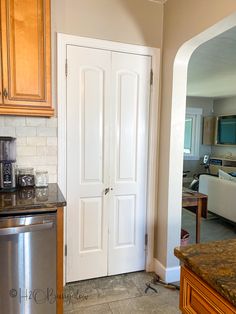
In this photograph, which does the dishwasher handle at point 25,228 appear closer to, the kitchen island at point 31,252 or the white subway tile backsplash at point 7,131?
the kitchen island at point 31,252

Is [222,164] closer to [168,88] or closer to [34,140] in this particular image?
[168,88]

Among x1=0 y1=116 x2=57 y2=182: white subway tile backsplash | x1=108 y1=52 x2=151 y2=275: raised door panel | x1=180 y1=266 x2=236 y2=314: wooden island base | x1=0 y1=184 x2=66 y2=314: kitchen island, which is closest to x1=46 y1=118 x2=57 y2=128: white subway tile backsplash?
x1=0 y1=116 x2=57 y2=182: white subway tile backsplash

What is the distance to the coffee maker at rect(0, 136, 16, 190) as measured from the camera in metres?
1.92

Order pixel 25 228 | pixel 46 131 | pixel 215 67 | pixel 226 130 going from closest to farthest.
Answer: pixel 25 228, pixel 46 131, pixel 215 67, pixel 226 130

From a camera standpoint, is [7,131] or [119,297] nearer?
[7,131]

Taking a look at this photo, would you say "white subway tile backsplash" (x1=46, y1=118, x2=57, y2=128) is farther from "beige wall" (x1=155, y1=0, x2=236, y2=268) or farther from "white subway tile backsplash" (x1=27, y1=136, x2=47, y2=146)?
"beige wall" (x1=155, y1=0, x2=236, y2=268)

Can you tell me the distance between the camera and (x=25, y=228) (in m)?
1.56

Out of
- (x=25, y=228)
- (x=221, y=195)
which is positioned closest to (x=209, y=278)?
(x=25, y=228)

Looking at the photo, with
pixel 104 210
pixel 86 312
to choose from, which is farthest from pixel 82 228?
pixel 86 312

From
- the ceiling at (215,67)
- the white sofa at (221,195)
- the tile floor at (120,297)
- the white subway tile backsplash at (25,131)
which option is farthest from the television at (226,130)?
the white subway tile backsplash at (25,131)

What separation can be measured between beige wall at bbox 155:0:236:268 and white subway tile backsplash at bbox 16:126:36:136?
1201mm

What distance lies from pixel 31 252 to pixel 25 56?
135 centimetres

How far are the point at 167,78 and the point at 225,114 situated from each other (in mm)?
5750

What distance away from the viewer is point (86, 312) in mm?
2031
